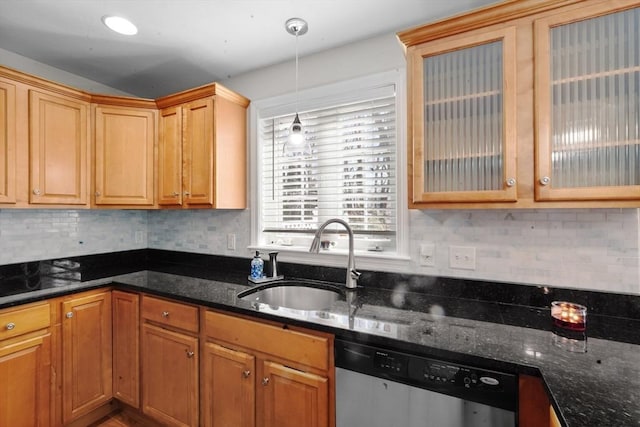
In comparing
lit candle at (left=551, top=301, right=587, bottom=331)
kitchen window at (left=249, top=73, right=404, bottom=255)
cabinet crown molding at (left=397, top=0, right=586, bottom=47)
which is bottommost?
lit candle at (left=551, top=301, right=587, bottom=331)

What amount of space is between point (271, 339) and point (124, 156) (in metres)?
1.81

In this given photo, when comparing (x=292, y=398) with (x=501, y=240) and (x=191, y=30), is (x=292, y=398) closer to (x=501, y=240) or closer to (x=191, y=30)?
(x=501, y=240)

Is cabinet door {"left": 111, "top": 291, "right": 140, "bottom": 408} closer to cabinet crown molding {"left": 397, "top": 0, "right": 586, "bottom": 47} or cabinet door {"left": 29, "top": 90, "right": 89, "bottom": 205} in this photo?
cabinet door {"left": 29, "top": 90, "right": 89, "bottom": 205}

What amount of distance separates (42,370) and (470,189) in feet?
8.11

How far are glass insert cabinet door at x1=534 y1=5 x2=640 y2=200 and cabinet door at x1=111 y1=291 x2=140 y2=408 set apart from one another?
2.30 m

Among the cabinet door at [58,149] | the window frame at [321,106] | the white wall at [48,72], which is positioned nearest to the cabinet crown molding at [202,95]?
the window frame at [321,106]

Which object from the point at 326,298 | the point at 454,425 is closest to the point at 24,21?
the point at 326,298

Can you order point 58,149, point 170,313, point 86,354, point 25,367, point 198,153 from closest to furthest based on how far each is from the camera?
1. point 25,367
2. point 170,313
3. point 86,354
4. point 58,149
5. point 198,153

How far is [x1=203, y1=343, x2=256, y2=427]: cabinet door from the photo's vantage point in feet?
4.96

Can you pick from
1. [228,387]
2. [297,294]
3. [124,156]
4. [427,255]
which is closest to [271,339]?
[228,387]

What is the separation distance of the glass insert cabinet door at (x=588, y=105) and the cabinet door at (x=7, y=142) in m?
2.74

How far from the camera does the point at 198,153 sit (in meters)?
2.17

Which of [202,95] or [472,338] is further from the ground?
[202,95]

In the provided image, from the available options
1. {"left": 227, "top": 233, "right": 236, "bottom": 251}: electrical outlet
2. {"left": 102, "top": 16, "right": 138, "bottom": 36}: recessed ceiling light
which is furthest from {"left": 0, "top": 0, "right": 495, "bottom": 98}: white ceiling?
{"left": 227, "top": 233, "right": 236, "bottom": 251}: electrical outlet
